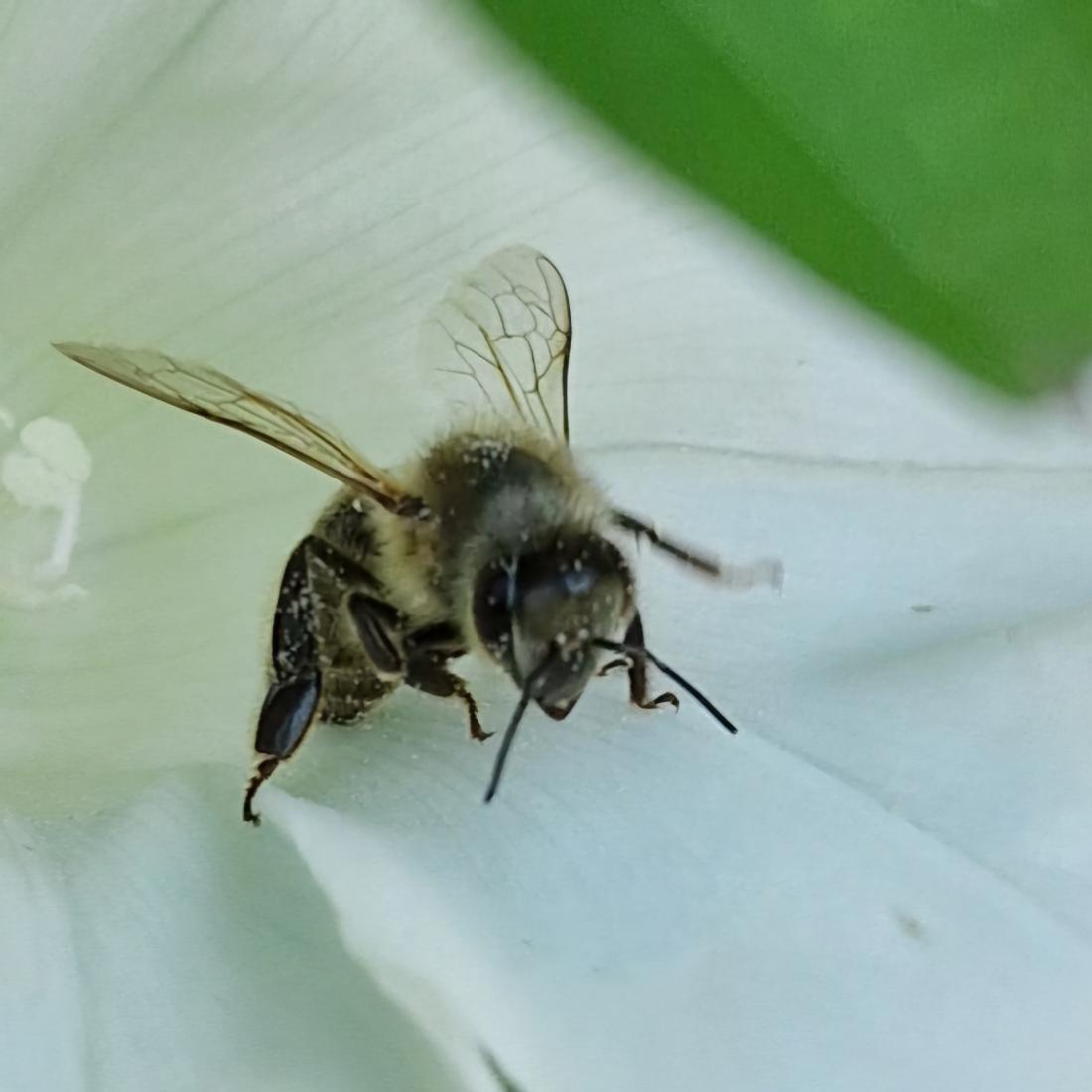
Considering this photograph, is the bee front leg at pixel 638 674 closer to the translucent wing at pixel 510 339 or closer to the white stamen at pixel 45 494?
the translucent wing at pixel 510 339

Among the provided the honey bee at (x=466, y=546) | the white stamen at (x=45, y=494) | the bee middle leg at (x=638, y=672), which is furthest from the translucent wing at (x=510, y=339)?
the white stamen at (x=45, y=494)

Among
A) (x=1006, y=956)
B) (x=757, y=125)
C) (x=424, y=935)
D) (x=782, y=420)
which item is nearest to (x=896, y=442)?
(x=782, y=420)

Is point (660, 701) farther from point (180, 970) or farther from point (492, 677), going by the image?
point (180, 970)

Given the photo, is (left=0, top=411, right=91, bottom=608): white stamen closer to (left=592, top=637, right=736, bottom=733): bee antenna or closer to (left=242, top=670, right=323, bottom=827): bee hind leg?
(left=242, top=670, right=323, bottom=827): bee hind leg

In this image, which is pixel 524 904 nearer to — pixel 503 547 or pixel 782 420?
pixel 503 547

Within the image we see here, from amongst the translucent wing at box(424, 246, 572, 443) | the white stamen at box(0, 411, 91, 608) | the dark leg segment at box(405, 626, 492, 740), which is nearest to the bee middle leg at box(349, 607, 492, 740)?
the dark leg segment at box(405, 626, 492, 740)

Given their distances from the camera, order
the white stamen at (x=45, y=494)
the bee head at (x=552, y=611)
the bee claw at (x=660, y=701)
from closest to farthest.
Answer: the bee head at (x=552, y=611) → the bee claw at (x=660, y=701) → the white stamen at (x=45, y=494)

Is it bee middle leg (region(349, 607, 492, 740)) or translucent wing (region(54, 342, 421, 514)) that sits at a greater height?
translucent wing (region(54, 342, 421, 514))
